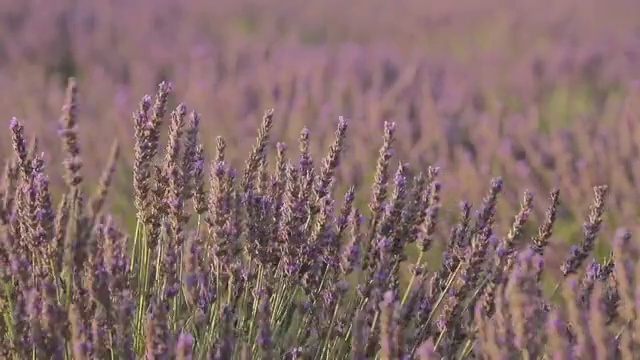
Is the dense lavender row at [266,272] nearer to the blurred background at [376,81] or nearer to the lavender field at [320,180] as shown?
the lavender field at [320,180]

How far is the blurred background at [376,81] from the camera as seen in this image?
4438 mm

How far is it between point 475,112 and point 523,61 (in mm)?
987

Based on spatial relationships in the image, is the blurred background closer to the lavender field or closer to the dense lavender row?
the lavender field

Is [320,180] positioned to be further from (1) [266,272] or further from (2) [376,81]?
(2) [376,81]

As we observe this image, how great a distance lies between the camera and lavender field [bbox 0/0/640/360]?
1627 millimetres

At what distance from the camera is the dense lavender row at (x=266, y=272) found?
1.55 m

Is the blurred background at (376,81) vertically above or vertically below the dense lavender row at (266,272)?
above

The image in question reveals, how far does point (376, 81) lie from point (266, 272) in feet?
13.5

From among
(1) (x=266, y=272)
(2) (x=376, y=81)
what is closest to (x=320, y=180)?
(1) (x=266, y=272)

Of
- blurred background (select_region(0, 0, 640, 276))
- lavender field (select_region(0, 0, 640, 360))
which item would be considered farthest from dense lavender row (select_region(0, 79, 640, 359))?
blurred background (select_region(0, 0, 640, 276))

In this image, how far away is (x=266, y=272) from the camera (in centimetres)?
192

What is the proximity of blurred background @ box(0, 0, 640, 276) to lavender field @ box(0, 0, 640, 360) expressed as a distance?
25mm

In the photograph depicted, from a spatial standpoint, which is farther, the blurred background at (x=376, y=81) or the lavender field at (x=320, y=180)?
the blurred background at (x=376, y=81)

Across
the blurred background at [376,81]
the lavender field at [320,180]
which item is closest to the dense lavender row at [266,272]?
the lavender field at [320,180]
